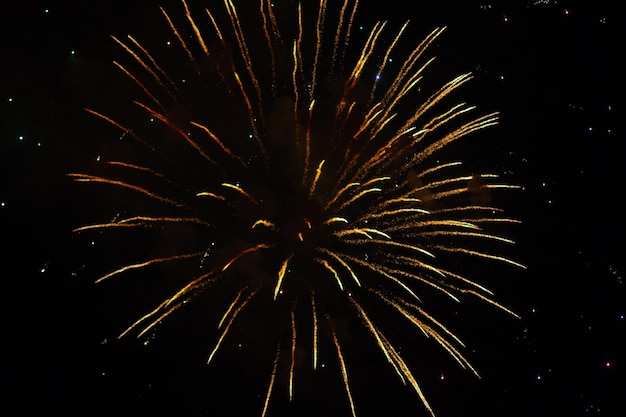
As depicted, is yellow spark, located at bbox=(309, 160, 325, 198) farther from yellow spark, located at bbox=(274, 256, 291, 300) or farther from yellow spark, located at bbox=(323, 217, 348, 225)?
yellow spark, located at bbox=(274, 256, 291, 300)

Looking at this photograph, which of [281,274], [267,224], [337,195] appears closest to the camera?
[281,274]

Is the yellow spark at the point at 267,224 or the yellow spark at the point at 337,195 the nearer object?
the yellow spark at the point at 337,195

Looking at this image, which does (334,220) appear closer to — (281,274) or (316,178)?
(316,178)

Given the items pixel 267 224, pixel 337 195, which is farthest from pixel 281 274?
pixel 337 195

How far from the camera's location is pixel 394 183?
5.23 metres

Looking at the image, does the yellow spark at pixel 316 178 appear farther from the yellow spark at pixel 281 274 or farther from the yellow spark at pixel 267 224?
the yellow spark at pixel 281 274

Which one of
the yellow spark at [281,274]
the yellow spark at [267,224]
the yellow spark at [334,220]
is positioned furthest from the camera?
the yellow spark at [267,224]

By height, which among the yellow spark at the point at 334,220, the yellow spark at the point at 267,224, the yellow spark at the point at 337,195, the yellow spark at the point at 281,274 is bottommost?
the yellow spark at the point at 281,274

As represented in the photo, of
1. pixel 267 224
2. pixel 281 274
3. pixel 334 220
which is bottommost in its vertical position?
pixel 281 274

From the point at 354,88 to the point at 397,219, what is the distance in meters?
1.21

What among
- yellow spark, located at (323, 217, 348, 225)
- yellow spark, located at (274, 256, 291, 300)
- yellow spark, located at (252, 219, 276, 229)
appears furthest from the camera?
yellow spark, located at (252, 219, 276, 229)

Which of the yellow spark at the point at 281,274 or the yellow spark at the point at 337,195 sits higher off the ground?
the yellow spark at the point at 337,195

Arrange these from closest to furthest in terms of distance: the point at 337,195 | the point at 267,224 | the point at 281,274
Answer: the point at 281,274 → the point at 337,195 → the point at 267,224

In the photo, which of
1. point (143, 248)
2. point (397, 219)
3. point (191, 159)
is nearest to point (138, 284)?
point (143, 248)
